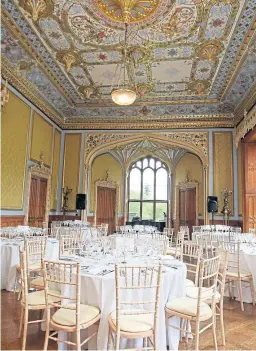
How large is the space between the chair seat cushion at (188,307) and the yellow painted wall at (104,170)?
9442mm

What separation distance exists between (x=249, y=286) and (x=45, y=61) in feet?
22.7

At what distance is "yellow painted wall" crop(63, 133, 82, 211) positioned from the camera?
11273 mm

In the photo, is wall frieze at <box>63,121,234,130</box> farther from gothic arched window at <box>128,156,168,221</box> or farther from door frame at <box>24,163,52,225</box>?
gothic arched window at <box>128,156,168,221</box>

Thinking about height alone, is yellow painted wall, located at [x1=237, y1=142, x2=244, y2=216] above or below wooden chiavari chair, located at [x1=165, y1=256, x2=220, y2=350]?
above

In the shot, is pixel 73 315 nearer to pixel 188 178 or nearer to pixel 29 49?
pixel 29 49

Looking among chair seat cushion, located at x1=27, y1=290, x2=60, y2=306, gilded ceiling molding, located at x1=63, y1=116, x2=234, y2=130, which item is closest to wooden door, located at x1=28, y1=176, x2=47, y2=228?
gilded ceiling molding, located at x1=63, y1=116, x2=234, y2=130

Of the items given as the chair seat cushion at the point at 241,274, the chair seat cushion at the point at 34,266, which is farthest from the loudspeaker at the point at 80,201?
the chair seat cushion at the point at 241,274

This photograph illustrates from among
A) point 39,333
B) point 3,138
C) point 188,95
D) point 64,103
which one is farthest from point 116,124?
point 39,333

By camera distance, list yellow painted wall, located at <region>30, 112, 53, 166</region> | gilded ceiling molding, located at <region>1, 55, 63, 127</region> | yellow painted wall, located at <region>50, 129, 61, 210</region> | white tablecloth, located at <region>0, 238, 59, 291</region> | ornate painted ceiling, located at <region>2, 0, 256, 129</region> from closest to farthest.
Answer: white tablecloth, located at <region>0, 238, 59, 291</region>
ornate painted ceiling, located at <region>2, 0, 256, 129</region>
gilded ceiling molding, located at <region>1, 55, 63, 127</region>
yellow painted wall, located at <region>30, 112, 53, 166</region>
yellow painted wall, located at <region>50, 129, 61, 210</region>

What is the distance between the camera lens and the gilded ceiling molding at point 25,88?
7.59 metres

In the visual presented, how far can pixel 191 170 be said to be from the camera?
45.8ft

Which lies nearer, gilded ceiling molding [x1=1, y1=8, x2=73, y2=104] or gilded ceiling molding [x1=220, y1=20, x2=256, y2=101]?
gilded ceiling molding [x1=1, y1=8, x2=73, y2=104]

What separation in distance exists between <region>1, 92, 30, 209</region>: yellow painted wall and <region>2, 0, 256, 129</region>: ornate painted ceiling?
2.19 ft

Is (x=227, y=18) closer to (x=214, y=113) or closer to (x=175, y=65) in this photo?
(x=175, y=65)
